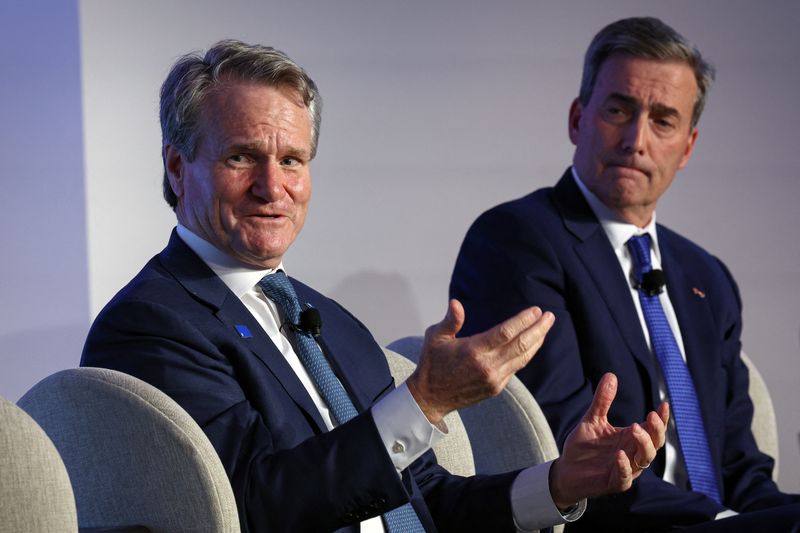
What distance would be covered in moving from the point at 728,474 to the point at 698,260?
603mm

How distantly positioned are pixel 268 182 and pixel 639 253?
4.06 ft

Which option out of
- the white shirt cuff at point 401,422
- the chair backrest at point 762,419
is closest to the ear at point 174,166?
the white shirt cuff at point 401,422

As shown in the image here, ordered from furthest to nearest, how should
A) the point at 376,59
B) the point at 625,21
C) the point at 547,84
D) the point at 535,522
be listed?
the point at 547,84 → the point at 376,59 → the point at 625,21 → the point at 535,522

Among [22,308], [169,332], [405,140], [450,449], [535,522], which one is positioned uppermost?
[405,140]

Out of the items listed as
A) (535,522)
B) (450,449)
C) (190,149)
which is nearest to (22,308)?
(190,149)

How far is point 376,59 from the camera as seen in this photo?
3633 millimetres

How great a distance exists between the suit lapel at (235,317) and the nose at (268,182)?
173 millimetres

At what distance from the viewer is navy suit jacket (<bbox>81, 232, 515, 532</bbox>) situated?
6.21 ft

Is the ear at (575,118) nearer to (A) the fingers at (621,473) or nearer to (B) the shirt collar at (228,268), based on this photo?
(B) the shirt collar at (228,268)

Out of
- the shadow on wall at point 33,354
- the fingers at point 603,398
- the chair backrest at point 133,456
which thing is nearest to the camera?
the chair backrest at point 133,456

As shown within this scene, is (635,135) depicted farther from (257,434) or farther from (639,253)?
(257,434)

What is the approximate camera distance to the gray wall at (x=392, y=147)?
3078 mm

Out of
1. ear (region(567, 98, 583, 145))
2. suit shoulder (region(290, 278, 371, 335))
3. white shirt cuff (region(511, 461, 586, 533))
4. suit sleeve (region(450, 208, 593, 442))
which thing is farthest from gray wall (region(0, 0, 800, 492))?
white shirt cuff (region(511, 461, 586, 533))

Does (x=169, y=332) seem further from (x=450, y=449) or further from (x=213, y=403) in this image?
(x=450, y=449)
